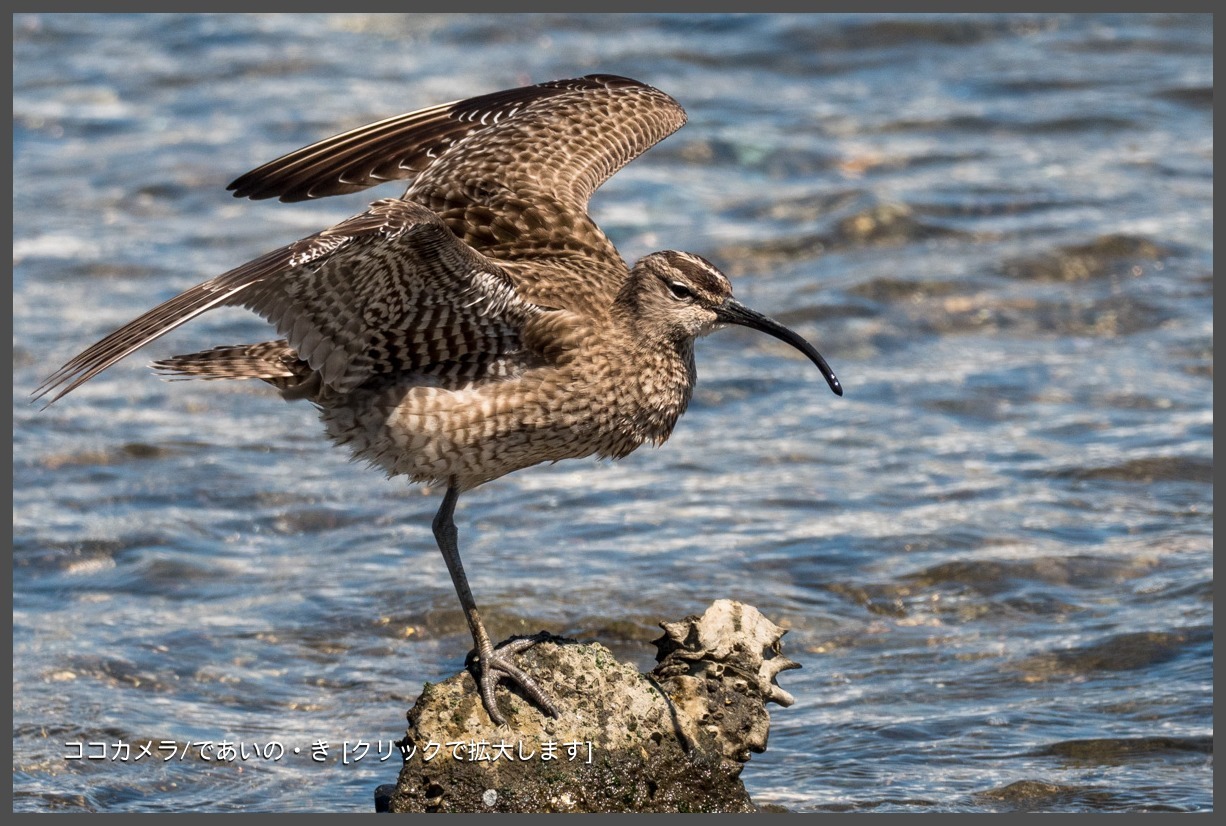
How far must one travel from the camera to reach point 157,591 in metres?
7.96

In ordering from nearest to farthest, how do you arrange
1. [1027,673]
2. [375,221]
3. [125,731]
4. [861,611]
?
[375,221], [125,731], [1027,673], [861,611]

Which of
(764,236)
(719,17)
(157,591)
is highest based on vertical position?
(719,17)

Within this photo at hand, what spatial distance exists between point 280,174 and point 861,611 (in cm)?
298

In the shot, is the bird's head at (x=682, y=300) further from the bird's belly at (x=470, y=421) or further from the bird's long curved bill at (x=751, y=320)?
the bird's belly at (x=470, y=421)

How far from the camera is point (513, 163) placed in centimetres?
690

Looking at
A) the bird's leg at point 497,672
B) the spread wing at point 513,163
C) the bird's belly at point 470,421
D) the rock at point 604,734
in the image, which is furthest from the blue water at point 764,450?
the spread wing at point 513,163

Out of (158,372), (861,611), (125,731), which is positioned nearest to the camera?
(158,372)

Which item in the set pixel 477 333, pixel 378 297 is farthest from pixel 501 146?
pixel 378 297

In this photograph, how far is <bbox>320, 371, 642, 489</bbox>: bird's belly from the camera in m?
6.05

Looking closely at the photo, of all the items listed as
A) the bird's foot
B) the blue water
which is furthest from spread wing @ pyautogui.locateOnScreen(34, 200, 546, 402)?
the blue water

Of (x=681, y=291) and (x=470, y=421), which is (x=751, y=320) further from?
(x=470, y=421)

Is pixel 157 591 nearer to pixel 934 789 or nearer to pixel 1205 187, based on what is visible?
pixel 934 789

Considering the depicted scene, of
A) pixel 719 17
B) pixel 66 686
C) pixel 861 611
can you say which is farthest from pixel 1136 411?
pixel 719 17

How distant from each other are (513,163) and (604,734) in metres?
2.30
